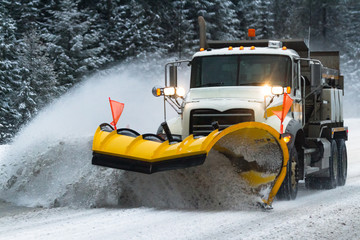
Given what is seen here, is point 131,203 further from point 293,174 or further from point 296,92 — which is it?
point 296,92

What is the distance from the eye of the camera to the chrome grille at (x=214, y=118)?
28.8 feet

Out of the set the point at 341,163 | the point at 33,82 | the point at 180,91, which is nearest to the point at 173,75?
the point at 180,91

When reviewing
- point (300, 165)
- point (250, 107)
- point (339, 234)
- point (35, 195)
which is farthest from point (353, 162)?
point (339, 234)

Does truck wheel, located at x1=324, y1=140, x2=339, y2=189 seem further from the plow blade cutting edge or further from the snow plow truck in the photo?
the plow blade cutting edge

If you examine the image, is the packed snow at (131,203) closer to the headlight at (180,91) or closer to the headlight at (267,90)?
the headlight at (267,90)

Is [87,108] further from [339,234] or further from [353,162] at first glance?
[339,234]

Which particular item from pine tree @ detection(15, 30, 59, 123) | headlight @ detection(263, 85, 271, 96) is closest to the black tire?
headlight @ detection(263, 85, 271, 96)

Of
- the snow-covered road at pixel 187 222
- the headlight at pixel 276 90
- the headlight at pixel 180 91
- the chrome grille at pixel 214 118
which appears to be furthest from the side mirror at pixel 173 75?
the snow-covered road at pixel 187 222

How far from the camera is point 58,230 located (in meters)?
6.56

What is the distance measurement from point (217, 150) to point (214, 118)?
533mm

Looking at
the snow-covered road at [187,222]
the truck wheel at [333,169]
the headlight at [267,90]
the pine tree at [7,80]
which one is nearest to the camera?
the snow-covered road at [187,222]

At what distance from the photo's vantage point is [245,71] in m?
9.78

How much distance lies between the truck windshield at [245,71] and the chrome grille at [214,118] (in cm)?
91

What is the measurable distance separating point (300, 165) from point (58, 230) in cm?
448
